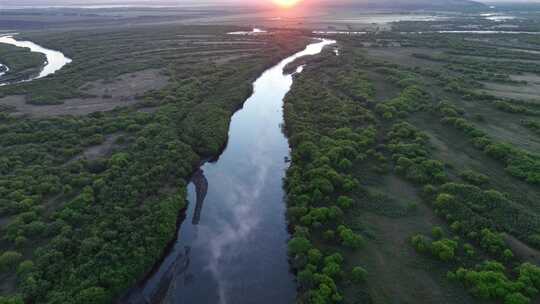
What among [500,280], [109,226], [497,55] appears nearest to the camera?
[500,280]

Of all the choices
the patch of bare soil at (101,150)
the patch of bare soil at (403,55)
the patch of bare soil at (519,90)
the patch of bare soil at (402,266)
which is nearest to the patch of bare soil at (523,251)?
the patch of bare soil at (402,266)

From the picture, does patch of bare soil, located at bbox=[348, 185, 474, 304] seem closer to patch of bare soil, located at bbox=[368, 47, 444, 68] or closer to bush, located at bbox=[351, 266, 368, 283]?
bush, located at bbox=[351, 266, 368, 283]

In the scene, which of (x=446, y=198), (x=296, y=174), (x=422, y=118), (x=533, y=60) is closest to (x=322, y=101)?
(x=422, y=118)

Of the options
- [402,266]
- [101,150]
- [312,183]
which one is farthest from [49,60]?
[402,266]

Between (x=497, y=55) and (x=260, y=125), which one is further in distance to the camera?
(x=497, y=55)

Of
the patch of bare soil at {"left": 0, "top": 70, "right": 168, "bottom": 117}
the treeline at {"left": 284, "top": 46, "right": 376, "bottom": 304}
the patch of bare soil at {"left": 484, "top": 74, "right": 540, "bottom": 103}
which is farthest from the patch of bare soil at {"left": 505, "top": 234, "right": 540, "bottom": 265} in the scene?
the patch of bare soil at {"left": 0, "top": 70, "right": 168, "bottom": 117}

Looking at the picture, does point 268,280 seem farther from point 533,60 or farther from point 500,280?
point 533,60

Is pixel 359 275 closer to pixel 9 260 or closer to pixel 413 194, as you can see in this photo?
pixel 413 194
